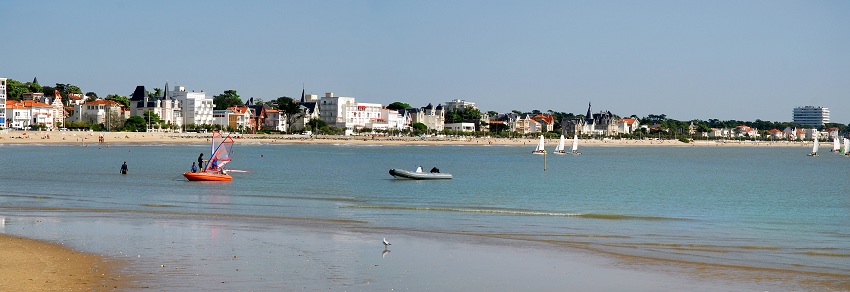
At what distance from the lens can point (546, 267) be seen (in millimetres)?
16812

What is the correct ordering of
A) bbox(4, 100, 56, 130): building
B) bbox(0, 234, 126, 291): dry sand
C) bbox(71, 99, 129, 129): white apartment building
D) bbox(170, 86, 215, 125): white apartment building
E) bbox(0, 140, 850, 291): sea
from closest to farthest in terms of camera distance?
bbox(0, 234, 126, 291): dry sand → bbox(0, 140, 850, 291): sea → bbox(4, 100, 56, 130): building → bbox(71, 99, 129, 129): white apartment building → bbox(170, 86, 215, 125): white apartment building

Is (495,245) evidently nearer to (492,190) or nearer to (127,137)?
(492,190)

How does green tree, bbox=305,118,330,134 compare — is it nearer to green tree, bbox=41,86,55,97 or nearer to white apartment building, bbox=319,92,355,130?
white apartment building, bbox=319,92,355,130

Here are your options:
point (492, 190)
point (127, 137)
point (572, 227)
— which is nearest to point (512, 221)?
point (572, 227)

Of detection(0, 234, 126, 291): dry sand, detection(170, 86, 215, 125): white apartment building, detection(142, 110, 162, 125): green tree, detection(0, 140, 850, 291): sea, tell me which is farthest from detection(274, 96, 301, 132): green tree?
detection(0, 234, 126, 291): dry sand

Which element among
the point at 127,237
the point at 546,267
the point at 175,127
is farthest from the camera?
the point at 175,127

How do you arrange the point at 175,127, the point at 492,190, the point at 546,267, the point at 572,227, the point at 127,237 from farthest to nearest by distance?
the point at 175,127
the point at 492,190
the point at 572,227
the point at 127,237
the point at 546,267

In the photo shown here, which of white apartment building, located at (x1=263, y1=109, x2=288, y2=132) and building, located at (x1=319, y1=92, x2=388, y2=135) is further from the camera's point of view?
building, located at (x1=319, y1=92, x2=388, y2=135)

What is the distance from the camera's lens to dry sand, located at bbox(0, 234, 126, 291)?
13312 millimetres

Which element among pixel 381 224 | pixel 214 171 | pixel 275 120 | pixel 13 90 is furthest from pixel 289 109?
pixel 381 224

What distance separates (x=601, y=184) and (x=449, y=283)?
118 feet

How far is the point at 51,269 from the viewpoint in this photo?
14742mm

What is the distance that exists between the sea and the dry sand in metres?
0.49

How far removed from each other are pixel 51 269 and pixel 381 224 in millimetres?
10714
